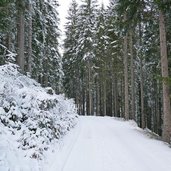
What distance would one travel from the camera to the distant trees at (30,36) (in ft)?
49.2

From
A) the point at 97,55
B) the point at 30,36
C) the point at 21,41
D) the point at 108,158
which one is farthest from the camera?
the point at 97,55

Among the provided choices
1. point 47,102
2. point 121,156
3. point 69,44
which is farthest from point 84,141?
point 69,44

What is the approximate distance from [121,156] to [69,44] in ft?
119

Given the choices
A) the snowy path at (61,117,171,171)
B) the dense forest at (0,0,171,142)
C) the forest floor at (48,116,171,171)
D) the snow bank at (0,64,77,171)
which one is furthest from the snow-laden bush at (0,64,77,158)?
the dense forest at (0,0,171,142)

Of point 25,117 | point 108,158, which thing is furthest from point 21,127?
point 108,158

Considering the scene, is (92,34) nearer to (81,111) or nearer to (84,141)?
(81,111)

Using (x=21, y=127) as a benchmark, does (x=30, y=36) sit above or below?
above

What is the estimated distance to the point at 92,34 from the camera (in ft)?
122

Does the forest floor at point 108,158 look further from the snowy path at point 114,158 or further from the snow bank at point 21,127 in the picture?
the snow bank at point 21,127

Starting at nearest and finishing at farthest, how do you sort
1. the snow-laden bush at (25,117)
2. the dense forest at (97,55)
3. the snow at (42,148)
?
the snow at (42,148) → the snow-laden bush at (25,117) → the dense forest at (97,55)

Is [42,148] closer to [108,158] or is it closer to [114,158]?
[108,158]

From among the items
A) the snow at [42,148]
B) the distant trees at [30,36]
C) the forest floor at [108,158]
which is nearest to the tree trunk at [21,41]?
the distant trees at [30,36]

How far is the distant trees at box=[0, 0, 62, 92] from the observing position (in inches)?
591

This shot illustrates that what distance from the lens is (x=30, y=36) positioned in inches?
745
